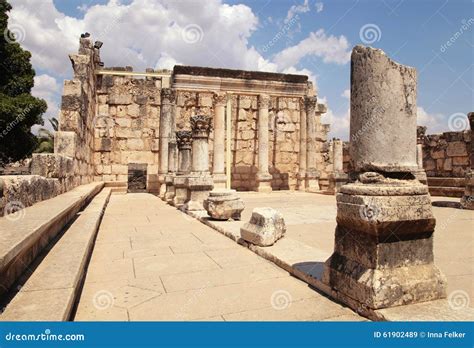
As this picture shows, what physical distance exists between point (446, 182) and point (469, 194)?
5.06 metres

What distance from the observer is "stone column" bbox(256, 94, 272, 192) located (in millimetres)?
16000

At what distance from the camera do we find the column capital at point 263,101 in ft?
54.2

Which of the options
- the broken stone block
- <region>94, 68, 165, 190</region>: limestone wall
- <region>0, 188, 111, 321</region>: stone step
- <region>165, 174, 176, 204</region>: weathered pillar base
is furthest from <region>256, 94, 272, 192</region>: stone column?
<region>0, 188, 111, 321</region>: stone step

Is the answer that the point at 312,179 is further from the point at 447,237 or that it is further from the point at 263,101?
the point at 447,237

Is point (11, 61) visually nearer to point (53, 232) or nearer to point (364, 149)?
point (53, 232)

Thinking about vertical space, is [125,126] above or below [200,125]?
above

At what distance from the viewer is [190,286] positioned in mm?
3213

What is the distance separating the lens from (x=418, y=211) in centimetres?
262

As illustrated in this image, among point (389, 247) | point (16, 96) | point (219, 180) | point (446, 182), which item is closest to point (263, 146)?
point (219, 180)

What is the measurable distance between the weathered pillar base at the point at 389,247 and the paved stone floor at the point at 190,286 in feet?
0.85

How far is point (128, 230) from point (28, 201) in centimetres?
203

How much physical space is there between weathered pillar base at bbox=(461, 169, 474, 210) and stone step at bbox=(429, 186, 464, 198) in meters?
3.77

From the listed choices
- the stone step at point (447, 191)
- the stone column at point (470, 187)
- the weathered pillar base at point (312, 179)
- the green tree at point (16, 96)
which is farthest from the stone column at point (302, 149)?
the green tree at point (16, 96)

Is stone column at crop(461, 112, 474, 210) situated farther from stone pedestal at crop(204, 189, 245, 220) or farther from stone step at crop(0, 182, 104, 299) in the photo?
stone step at crop(0, 182, 104, 299)
